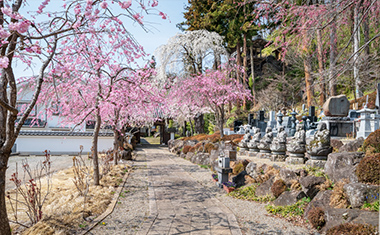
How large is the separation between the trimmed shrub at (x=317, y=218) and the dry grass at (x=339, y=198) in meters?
0.39

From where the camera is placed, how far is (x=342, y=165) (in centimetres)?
560

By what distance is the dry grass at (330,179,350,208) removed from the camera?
4727mm

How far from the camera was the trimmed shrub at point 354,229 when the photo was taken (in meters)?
3.43

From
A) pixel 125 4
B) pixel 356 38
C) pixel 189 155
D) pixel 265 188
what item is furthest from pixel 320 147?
pixel 356 38

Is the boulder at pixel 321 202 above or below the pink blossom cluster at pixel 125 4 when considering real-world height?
below

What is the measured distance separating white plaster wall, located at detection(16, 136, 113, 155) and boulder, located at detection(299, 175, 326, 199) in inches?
663

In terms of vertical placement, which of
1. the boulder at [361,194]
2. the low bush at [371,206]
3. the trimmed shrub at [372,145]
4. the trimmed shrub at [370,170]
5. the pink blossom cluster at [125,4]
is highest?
the pink blossom cluster at [125,4]

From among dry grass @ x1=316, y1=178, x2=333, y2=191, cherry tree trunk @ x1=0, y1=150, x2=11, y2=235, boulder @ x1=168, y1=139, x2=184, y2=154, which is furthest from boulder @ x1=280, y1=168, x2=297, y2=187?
boulder @ x1=168, y1=139, x2=184, y2=154

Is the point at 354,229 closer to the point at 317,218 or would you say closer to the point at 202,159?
the point at 317,218

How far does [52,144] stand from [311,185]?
19.9 meters

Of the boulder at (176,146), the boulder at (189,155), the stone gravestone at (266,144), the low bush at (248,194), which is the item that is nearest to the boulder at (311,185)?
the low bush at (248,194)

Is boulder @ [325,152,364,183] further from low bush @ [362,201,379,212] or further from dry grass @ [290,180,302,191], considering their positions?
low bush @ [362,201,379,212]

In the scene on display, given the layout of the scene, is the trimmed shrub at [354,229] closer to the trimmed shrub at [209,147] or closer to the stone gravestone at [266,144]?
the stone gravestone at [266,144]

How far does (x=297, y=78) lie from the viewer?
29422 mm
